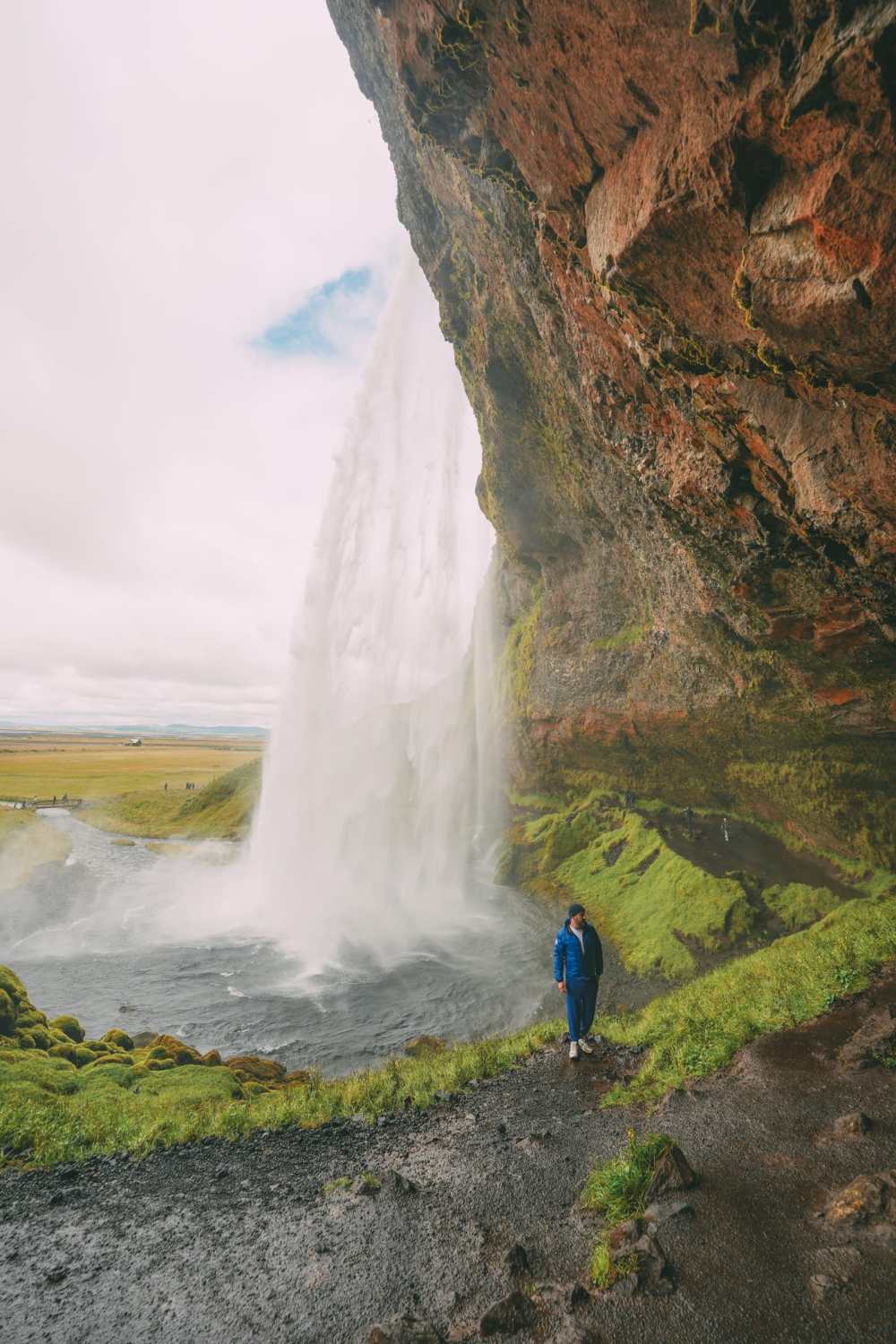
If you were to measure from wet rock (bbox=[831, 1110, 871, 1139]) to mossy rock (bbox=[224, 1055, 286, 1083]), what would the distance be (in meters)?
10.5

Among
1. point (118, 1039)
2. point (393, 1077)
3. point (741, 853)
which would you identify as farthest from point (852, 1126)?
point (741, 853)

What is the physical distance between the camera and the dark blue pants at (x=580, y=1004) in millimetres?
9750

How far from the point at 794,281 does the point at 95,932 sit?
30.5 m

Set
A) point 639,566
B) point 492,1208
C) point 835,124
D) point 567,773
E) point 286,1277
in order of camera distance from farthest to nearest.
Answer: point 567,773, point 639,566, point 835,124, point 492,1208, point 286,1277

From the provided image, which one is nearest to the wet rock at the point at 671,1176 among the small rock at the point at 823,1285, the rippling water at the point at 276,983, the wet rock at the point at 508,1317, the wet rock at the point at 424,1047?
the small rock at the point at 823,1285

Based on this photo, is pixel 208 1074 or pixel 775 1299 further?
pixel 208 1074

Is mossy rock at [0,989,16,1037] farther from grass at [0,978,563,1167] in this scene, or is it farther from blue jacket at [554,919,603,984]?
blue jacket at [554,919,603,984]

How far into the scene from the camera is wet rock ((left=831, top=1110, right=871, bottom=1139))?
6055 mm

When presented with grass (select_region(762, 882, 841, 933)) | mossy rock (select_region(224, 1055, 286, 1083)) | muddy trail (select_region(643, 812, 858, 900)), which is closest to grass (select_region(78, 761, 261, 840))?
muddy trail (select_region(643, 812, 858, 900))

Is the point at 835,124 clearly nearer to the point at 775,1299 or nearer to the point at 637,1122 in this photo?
the point at 775,1299

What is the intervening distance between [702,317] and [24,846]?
169ft

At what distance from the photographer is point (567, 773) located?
32.7 m

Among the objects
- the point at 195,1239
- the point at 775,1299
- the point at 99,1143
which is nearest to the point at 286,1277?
the point at 195,1239

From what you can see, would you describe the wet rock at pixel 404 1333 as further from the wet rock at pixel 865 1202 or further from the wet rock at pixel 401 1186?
the wet rock at pixel 865 1202
